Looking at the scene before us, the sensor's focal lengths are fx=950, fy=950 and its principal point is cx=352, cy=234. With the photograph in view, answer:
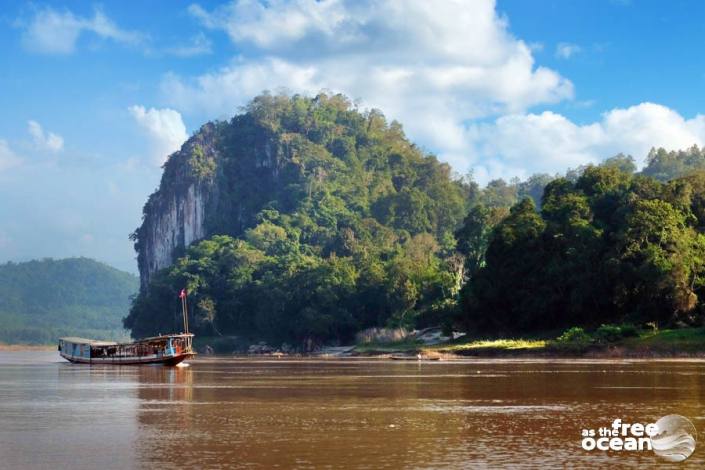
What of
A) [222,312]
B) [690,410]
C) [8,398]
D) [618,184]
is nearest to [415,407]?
[690,410]

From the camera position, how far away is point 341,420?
2898 cm

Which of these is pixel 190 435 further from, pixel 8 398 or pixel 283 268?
pixel 283 268

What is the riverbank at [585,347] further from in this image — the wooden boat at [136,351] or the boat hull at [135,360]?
the boat hull at [135,360]

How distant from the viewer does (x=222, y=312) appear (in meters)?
148

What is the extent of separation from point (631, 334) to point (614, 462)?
54.0 m

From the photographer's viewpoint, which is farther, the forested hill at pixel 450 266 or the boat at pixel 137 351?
the forested hill at pixel 450 266

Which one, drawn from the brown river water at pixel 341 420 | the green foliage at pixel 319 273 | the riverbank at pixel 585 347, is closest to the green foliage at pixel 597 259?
the riverbank at pixel 585 347

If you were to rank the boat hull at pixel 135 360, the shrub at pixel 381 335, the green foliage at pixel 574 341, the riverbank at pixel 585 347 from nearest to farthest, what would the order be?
the riverbank at pixel 585 347 → the boat hull at pixel 135 360 → the green foliage at pixel 574 341 → the shrub at pixel 381 335

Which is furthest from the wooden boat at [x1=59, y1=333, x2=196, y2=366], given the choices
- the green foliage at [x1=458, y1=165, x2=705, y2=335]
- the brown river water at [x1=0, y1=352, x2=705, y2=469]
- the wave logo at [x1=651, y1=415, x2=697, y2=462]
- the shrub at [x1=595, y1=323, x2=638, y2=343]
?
the wave logo at [x1=651, y1=415, x2=697, y2=462]

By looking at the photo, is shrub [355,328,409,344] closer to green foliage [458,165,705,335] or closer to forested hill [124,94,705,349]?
forested hill [124,94,705,349]

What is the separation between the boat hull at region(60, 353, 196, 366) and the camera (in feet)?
242

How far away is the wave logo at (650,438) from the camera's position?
22.6 m

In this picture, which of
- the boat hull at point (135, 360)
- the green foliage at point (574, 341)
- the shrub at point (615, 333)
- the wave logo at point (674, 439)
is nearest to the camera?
the wave logo at point (674, 439)

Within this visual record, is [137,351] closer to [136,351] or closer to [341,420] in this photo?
[136,351]
